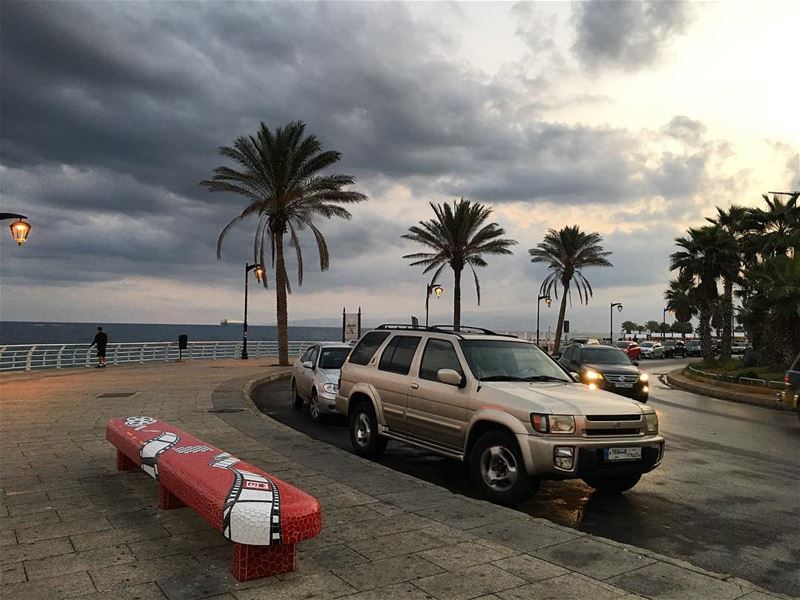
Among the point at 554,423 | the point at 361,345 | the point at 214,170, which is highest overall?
the point at 214,170

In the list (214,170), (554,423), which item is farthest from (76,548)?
(214,170)

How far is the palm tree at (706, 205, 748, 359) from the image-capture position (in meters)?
35.8

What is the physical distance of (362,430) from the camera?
8.75 metres

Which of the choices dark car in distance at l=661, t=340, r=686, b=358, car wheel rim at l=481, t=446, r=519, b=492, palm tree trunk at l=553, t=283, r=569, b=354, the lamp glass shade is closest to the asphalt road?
car wheel rim at l=481, t=446, r=519, b=492

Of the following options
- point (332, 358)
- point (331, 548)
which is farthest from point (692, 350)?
point (331, 548)

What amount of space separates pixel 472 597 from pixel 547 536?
57.4 inches

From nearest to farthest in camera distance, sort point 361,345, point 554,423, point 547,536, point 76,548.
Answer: point 76,548
point 547,536
point 554,423
point 361,345

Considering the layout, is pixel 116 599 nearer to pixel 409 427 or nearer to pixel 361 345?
pixel 409 427

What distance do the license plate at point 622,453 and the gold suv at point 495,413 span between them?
0.03 ft

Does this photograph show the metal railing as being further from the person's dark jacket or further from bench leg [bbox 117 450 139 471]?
bench leg [bbox 117 450 139 471]

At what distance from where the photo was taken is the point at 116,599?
3.66 m

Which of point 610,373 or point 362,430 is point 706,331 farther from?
point 362,430

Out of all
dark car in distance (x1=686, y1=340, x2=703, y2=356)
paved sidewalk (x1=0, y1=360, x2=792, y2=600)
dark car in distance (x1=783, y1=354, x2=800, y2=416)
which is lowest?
dark car in distance (x1=686, y1=340, x2=703, y2=356)

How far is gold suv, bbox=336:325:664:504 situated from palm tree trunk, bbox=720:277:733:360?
3402cm
